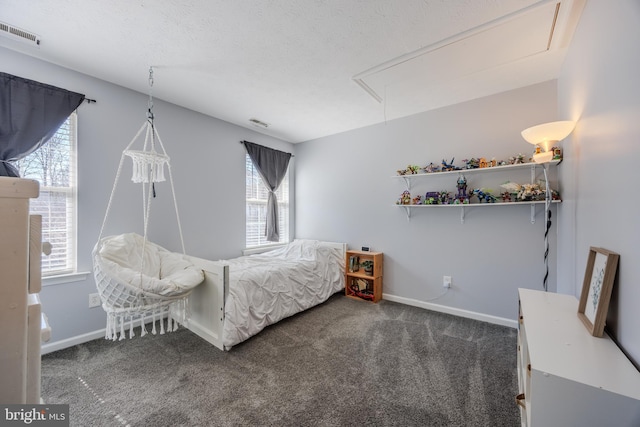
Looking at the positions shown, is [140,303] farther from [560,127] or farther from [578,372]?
[560,127]

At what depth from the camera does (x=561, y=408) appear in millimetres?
869

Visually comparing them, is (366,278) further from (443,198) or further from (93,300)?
(93,300)

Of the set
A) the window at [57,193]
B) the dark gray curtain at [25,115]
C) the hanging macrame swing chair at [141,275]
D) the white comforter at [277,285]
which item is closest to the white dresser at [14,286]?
the hanging macrame swing chair at [141,275]

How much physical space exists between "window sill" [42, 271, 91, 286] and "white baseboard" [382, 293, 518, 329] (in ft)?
11.2

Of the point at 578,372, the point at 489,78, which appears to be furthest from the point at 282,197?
the point at 578,372

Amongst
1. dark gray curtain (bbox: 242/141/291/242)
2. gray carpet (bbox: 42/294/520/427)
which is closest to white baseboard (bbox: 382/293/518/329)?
gray carpet (bbox: 42/294/520/427)

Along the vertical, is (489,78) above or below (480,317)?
above

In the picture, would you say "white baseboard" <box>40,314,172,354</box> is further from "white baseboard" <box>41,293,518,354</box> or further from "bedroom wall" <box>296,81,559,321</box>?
"bedroom wall" <box>296,81,559,321</box>

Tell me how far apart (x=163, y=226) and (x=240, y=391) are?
2.02 meters

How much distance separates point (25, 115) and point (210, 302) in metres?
Result: 2.14

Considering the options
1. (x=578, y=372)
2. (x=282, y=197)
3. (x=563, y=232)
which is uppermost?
(x=282, y=197)

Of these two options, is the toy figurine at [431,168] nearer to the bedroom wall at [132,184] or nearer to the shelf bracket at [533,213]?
the shelf bracket at [533,213]

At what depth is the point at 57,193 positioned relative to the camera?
2264 millimetres

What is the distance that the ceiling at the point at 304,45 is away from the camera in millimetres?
1648
